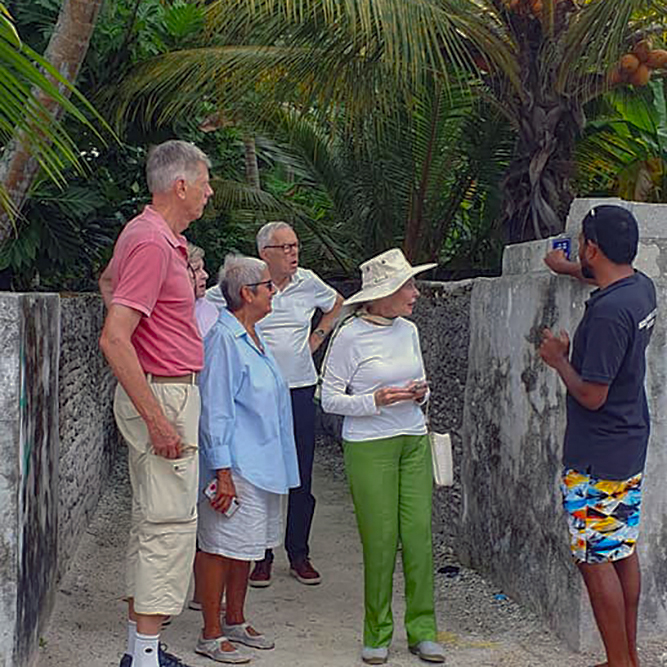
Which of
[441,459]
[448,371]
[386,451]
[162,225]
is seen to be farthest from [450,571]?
[162,225]

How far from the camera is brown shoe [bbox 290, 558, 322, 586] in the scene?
20.5ft

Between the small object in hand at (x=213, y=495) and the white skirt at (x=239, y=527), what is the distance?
3 cm

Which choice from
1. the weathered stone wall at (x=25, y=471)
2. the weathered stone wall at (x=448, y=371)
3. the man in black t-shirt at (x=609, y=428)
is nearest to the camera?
the weathered stone wall at (x=25, y=471)

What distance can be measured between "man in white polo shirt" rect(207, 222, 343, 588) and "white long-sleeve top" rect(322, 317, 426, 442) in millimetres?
1295

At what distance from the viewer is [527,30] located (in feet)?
26.7

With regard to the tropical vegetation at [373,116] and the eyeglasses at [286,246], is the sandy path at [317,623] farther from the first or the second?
the tropical vegetation at [373,116]

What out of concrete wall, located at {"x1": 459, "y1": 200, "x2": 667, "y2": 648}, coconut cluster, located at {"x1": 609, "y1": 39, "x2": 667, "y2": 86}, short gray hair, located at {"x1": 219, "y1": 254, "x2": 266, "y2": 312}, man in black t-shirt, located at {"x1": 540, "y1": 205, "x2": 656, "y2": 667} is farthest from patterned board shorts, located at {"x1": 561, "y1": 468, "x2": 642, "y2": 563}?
coconut cluster, located at {"x1": 609, "y1": 39, "x2": 667, "y2": 86}

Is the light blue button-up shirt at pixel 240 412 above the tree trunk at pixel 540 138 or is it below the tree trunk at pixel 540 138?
below

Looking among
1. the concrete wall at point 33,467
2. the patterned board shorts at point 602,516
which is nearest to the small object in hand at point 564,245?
the patterned board shorts at point 602,516

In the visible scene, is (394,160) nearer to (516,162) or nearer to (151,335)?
(516,162)

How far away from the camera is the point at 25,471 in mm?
4121

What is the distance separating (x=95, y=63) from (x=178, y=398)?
5.86m

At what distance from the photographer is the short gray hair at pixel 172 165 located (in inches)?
166

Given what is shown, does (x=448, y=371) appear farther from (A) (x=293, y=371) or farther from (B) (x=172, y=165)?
(B) (x=172, y=165)
